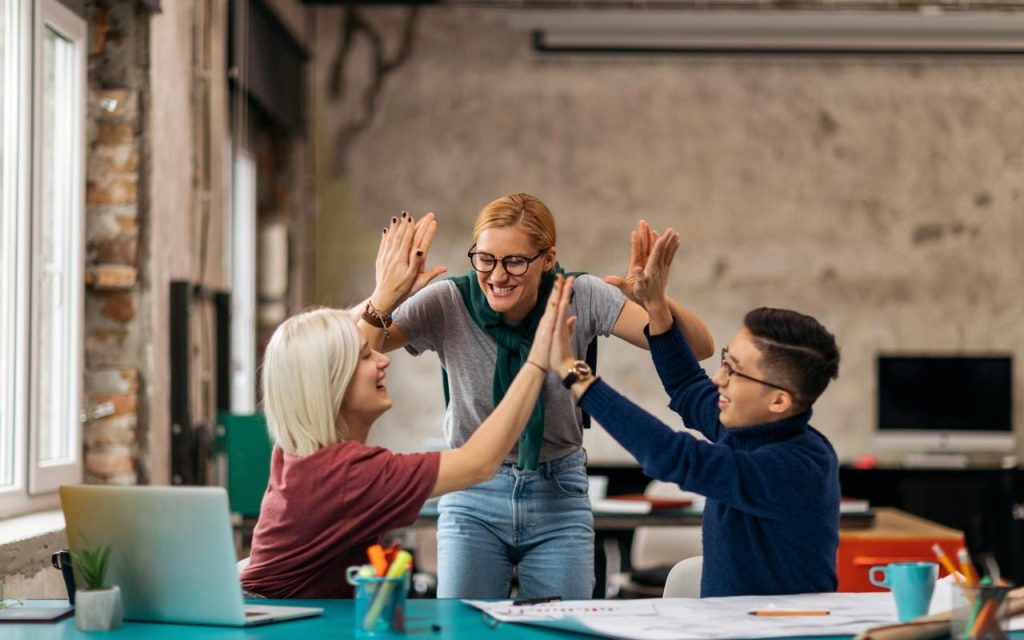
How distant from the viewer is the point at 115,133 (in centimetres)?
365

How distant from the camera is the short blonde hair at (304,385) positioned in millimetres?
1868

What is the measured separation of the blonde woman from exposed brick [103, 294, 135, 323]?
1.87 metres

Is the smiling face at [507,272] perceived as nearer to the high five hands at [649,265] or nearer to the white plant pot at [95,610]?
the high five hands at [649,265]

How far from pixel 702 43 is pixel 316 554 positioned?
4.87m

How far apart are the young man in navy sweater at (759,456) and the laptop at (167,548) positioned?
554mm

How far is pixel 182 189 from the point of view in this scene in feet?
13.1

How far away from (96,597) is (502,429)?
0.63 meters

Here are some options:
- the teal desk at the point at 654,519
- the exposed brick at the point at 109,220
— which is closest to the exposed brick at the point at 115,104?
the exposed brick at the point at 109,220

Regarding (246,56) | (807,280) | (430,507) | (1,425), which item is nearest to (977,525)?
(807,280)

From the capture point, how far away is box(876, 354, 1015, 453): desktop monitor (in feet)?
20.9

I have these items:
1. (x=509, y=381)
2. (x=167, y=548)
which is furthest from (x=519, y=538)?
(x=167, y=548)

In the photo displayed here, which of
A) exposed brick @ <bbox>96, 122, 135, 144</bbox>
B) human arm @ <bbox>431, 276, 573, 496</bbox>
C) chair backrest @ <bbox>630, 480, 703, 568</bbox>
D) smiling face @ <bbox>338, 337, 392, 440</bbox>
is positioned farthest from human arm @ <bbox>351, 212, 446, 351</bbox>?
Answer: chair backrest @ <bbox>630, 480, 703, 568</bbox>

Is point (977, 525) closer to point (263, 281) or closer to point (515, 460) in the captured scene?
point (263, 281)

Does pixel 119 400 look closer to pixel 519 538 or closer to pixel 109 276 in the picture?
pixel 109 276
